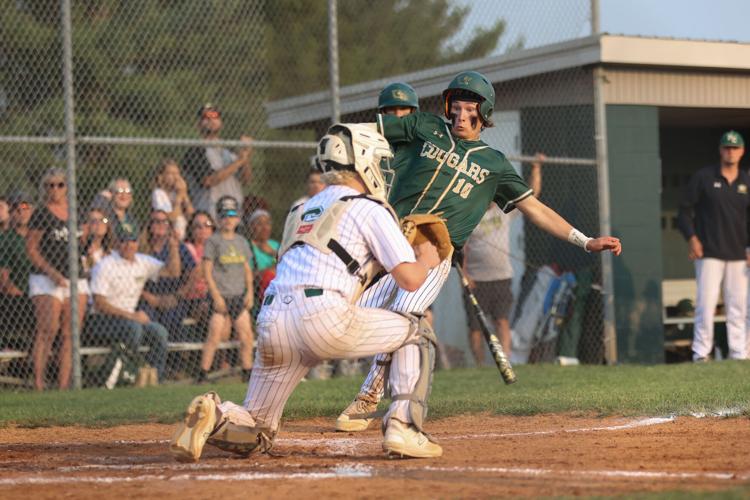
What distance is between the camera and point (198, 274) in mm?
11625

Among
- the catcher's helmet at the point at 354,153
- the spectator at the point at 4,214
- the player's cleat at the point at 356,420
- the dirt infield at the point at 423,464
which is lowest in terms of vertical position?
the dirt infield at the point at 423,464

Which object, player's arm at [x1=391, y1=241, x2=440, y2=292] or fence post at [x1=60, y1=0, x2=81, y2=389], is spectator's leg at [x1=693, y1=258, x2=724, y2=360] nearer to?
fence post at [x1=60, y1=0, x2=81, y2=389]

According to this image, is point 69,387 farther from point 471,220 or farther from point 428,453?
point 428,453

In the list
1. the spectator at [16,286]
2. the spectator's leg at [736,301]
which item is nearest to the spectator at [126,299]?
the spectator at [16,286]

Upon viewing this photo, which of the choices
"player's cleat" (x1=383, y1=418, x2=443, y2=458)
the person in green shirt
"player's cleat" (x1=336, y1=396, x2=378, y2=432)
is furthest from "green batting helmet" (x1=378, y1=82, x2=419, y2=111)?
"player's cleat" (x1=383, y1=418, x2=443, y2=458)

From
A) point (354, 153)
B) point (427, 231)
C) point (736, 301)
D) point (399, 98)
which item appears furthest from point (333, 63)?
point (354, 153)

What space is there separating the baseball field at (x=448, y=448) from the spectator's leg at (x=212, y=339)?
1572mm

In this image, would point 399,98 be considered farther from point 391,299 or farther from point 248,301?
point 248,301

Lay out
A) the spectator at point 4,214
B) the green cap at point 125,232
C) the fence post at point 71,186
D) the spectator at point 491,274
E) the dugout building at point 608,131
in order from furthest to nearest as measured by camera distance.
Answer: the dugout building at point 608,131
the spectator at point 491,274
the green cap at point 125,232
the spectator at point 4,214
the fence post at point 71,186

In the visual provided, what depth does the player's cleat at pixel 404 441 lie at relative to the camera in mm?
5348

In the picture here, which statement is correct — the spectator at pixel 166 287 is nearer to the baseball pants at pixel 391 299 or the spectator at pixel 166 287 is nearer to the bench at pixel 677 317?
the baseball pants at pixel 391 299

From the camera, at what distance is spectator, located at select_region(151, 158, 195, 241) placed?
1166 centimetres

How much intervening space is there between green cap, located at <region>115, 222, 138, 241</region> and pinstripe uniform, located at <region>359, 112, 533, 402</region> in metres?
4.77

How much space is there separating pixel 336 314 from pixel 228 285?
Result: 20.9 feet
